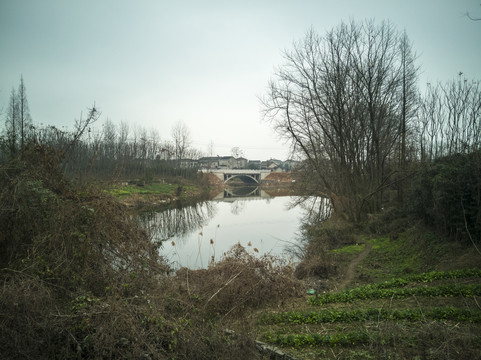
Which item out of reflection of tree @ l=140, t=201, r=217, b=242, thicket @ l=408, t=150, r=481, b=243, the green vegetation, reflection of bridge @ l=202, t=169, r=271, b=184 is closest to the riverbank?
the green vegetation

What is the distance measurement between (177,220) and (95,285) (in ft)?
57.9

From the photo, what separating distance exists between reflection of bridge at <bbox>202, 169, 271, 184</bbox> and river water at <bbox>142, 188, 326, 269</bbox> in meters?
37.9

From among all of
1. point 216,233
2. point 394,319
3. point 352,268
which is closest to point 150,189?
point 216,233

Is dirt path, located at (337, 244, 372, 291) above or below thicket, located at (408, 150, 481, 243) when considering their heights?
below

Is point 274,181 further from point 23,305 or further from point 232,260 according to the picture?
point 23,305

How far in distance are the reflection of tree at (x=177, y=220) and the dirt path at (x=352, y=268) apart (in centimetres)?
970

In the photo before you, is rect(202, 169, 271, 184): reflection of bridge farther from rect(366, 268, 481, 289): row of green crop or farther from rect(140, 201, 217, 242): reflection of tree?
rect(366, 268, 481, 289): row of green crop

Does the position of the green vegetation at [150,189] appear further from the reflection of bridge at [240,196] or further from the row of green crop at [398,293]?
the row of green crop at [398,293]

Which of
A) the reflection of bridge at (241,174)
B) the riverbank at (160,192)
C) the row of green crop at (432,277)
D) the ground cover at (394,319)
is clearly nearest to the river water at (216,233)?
the ground cover at (394,319)

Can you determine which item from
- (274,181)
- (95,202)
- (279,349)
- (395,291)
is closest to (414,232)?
(395,291)

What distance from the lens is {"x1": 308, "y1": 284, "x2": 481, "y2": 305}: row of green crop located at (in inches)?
258

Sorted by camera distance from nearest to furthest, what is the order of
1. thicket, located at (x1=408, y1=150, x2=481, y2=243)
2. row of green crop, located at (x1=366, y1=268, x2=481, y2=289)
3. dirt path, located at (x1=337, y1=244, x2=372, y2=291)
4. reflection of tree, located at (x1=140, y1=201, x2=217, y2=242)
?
row of green crop, located at (x1=366, y1=268, x2=481, y2=289)
thicket, located at (x1=408, y1=150, x2=481, y2=243)
dirt path, located at (x1=337, y1=244, x2=372, y2=291)
reflection of tree, located at (x1=140, y1=201, x2=217, y2=242)

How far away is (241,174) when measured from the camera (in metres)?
A: 70.6

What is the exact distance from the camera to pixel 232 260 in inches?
347
